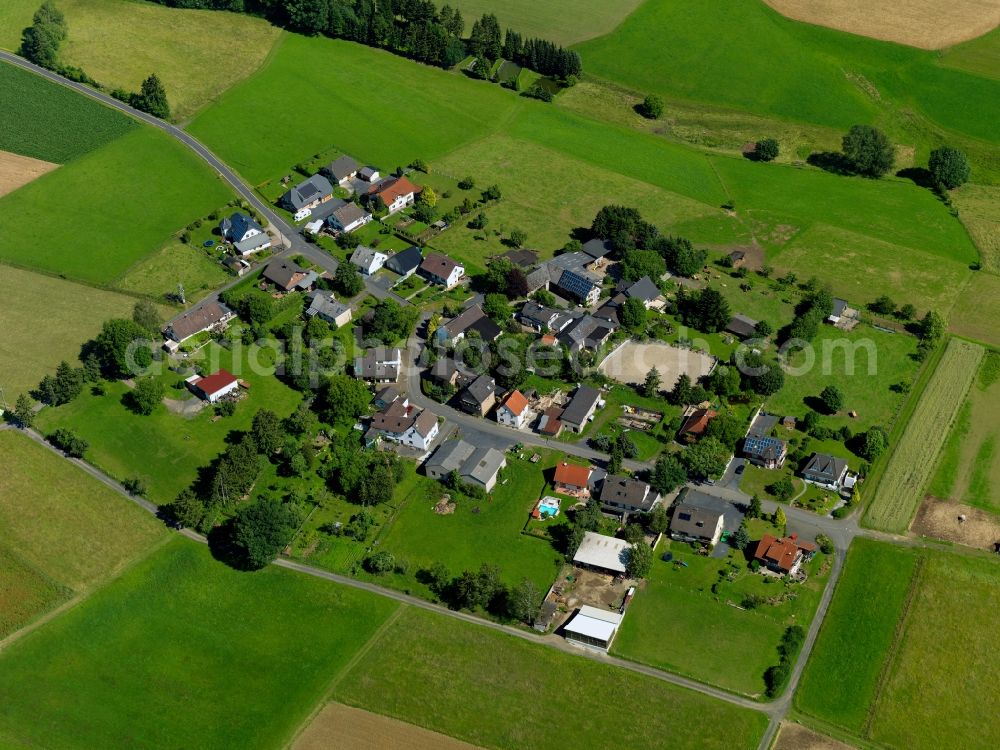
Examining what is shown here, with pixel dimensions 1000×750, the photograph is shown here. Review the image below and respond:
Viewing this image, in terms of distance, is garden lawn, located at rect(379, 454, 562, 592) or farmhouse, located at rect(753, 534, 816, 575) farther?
garden lawn, located at rect(379, 454, 562, 592)

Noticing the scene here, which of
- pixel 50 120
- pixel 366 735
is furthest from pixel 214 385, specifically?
pixel 50 120

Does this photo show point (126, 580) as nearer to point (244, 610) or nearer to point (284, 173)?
point (244, 610)

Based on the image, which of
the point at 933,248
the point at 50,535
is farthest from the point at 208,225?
the point at 933,248

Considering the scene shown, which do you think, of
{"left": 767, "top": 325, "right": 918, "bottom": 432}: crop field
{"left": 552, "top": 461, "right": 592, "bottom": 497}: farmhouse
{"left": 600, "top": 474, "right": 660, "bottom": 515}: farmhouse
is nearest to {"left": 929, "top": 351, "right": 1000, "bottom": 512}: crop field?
{"left": 767, "top": 325, "right": 918, "bottom": 432}: crop field

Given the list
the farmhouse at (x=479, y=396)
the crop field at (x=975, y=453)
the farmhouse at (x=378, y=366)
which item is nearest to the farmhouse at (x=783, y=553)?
the crop field at (x=975, y=453)

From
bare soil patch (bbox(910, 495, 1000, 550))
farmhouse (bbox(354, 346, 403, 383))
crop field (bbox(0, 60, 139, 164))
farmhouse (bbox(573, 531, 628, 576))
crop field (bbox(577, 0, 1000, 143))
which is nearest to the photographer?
farmhouse (bbox(573, 531, 628, 576))

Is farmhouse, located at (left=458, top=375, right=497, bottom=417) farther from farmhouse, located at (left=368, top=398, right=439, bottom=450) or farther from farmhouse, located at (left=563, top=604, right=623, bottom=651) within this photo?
farmhouse, located at (left=563, top=604, right=623, bottom=651)

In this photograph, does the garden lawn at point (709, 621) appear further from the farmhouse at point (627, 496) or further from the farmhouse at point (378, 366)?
the farmhouse at point (378, 366)
